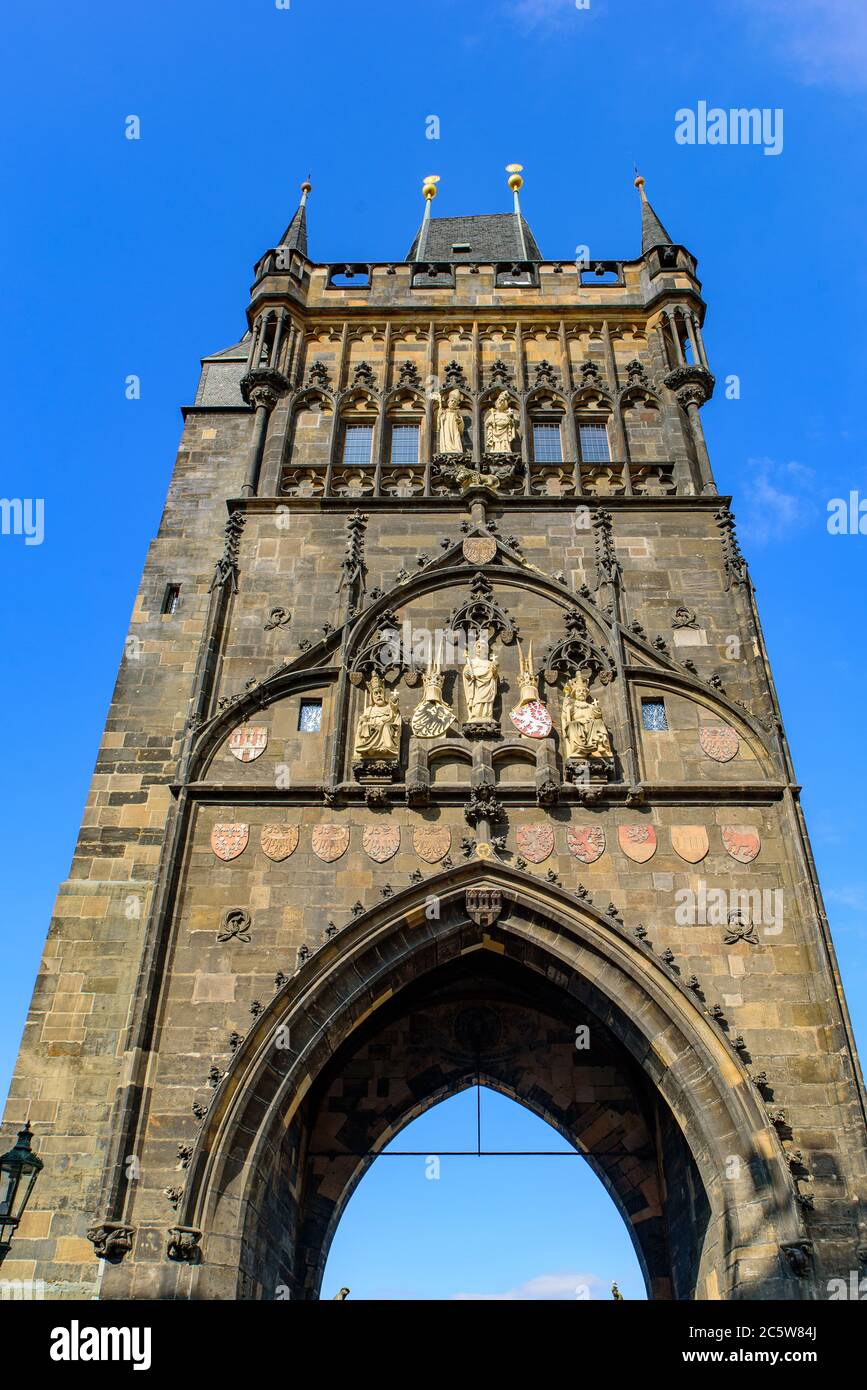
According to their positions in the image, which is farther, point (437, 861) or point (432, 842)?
point (432, 842)

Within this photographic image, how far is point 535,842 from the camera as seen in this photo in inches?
481

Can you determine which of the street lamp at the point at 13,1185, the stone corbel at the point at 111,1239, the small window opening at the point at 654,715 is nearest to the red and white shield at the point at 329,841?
the small window opening at the point at 654,715

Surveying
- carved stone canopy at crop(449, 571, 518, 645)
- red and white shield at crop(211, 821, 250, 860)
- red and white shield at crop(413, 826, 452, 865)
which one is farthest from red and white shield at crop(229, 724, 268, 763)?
carved stone canopy at crop(449, 571, 518, 645)

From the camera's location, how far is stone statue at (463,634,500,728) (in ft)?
42.8

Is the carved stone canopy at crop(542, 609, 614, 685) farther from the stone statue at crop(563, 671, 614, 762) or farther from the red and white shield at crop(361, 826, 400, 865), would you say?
the red and white shield at crop(361, 826, 400, 865)

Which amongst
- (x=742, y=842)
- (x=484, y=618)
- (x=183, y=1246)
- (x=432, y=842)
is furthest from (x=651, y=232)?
(x=183, y=1246)

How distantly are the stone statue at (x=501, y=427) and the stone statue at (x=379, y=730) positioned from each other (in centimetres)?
493

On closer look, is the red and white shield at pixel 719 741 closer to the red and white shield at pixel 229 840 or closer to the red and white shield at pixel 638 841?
the red and white shield at pixel 638 841

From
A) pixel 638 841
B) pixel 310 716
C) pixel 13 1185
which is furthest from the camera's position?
pixel 310 716

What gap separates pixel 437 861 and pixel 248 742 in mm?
2740

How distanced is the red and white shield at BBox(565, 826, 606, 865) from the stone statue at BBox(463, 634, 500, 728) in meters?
1.56

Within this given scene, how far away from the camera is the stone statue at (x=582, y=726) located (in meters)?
12.7

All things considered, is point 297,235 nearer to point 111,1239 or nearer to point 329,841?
point 329,841
